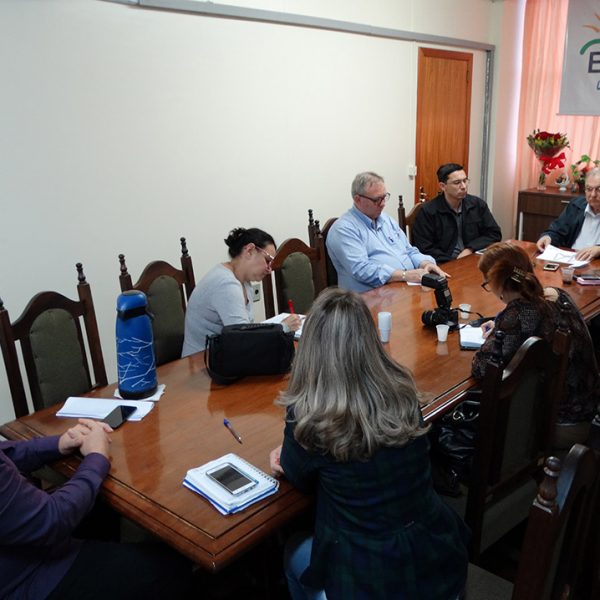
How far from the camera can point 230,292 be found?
2.41 metres

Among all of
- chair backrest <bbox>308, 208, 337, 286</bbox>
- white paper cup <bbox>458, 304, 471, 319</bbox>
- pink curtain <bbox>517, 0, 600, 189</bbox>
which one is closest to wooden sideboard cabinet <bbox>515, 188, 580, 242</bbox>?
pink curtain <bbox>517, 0, 600, 189</bbox>

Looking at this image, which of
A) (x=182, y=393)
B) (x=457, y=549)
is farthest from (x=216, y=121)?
(x=457, y=549)

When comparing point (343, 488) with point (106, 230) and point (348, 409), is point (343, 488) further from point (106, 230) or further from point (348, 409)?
point (106, 230)

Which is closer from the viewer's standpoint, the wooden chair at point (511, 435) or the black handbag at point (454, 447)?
the wooden chair at point (511, 435)

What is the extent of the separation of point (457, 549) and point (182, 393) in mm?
1019

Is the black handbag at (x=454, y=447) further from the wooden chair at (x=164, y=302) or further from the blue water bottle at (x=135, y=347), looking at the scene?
the wooden chair at (x=164, y=302)

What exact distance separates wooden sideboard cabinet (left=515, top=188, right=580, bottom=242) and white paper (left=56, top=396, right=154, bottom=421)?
183 inches

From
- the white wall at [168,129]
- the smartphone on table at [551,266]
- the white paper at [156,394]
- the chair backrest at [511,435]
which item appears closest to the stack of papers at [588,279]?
the smartphone on table at [551,266]

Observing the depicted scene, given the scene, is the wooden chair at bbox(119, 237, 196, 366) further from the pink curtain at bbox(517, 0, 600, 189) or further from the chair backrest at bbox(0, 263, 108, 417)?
the pink curtain at bbox(517, 0, 600, 189)

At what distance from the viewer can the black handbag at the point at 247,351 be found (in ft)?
6.73

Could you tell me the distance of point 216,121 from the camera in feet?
12.1

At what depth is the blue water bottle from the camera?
6.26 ft

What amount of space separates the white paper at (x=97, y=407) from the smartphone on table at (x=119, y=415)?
0.01 meters

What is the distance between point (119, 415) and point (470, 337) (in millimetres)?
1343
